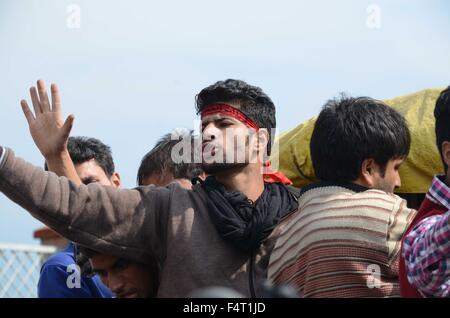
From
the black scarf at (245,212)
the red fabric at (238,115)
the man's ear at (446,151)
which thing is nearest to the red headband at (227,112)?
the red fabric at (238,115)

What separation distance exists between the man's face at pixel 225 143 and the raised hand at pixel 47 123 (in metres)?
0.54

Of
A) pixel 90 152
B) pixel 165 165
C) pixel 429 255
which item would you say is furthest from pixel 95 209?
pixel 90 152

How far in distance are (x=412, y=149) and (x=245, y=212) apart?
852mm

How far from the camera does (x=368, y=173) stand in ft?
11.2

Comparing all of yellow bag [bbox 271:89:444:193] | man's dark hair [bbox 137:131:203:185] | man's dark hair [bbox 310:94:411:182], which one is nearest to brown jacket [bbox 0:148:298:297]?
man's dark hair [bbox 310:94:411:182]

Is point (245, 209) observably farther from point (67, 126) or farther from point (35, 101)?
point (35, 101)

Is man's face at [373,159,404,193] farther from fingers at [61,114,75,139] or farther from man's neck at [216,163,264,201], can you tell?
fingers at [61,114,75,139]

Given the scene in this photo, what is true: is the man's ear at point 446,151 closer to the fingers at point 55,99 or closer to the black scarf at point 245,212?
the black scarf at point 245,212

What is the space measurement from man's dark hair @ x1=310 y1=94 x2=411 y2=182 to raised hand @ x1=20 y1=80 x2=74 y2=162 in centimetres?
94

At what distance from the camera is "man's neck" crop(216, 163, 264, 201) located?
378cm

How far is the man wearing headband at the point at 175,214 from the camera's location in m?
3.36
